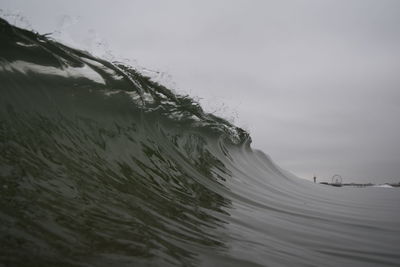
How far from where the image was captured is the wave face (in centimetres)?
102

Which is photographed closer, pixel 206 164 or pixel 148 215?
pixel 148 215

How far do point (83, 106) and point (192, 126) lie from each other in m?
2.16

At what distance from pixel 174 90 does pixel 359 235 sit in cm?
340

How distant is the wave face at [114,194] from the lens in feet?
3.35

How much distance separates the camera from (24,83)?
236 centimetres

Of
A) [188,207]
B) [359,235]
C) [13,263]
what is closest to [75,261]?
[13,263]

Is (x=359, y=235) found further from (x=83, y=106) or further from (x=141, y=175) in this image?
(x=83, y=106)

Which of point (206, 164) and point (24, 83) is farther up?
point (24, 83)

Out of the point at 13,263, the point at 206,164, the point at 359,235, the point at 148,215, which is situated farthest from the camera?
the point at 206,164

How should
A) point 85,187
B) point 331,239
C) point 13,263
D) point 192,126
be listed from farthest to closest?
point 192,126 → point 331,239 → point 85,187 → point 13,263

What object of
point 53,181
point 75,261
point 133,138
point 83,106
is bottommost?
point 75,261

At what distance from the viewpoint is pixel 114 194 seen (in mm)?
1631

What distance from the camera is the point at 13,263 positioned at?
2.52ft

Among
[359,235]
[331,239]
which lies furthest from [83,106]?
[359,235]
